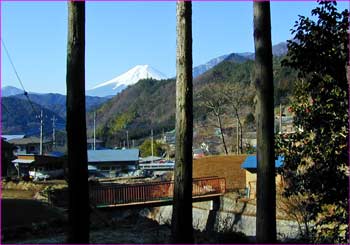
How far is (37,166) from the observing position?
63500 mm

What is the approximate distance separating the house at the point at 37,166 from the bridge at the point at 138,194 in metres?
36.5

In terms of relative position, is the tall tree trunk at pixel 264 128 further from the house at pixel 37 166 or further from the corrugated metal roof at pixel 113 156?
the corrugated metal roof at pixel 113 156

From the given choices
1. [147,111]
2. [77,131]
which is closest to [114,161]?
[147,111]

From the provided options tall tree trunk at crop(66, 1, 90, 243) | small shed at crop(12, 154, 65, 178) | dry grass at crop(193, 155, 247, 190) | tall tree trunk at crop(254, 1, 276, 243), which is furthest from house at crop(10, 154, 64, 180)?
tall tree trunk at crop(254, 1, 276, 243)

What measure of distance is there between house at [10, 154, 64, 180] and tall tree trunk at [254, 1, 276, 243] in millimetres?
56345

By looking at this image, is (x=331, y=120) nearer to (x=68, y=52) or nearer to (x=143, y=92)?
(x=68, y=52)

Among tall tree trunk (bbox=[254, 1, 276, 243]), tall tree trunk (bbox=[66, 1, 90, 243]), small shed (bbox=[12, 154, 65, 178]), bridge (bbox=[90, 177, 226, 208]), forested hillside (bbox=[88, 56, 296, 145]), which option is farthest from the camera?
forested hillside (bbox=[88, 56, 296, 145])

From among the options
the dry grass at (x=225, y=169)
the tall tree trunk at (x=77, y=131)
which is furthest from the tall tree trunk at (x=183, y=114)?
the dry grass at (x=225, y=169)

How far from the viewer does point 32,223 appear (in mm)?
19094

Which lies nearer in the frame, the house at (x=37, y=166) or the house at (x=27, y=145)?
the house at (x=37, y=166)

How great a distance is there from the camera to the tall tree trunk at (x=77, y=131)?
266 inches

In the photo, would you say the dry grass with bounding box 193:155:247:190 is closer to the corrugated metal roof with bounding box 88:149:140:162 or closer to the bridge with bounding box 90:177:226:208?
the bridge with bounding box 90:177:226:208

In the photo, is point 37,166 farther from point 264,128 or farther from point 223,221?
point 264,128

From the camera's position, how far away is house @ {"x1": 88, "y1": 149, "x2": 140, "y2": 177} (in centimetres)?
8488
